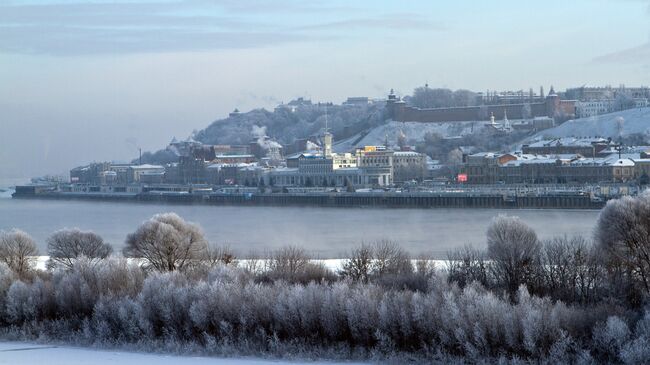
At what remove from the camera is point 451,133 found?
44500 millimetres

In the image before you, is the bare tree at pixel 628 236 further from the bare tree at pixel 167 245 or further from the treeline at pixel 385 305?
the bare tree at pixel 167 245

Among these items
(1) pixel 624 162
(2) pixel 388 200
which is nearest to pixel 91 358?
(2) pixel 388 200

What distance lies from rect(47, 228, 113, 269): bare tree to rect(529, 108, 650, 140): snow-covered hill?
1071 inches

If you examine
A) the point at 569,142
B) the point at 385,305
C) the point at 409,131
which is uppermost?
the point at 409,131

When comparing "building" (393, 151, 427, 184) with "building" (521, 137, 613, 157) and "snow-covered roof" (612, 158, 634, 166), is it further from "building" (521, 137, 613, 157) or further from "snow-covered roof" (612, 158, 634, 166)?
"snow-covered roof" (612, 158, 634, 166)

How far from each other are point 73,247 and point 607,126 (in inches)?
1189

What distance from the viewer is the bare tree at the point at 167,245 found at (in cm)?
887

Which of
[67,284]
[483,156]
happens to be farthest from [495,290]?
[483,156]

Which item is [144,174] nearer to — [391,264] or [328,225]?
[328,225]

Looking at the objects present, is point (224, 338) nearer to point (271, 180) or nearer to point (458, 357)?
point (458, 357)

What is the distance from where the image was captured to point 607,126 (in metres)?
37.8

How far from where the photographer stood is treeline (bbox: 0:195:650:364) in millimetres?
5516

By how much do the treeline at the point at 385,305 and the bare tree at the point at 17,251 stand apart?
2.35 ft

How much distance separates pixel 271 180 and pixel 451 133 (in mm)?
11134
